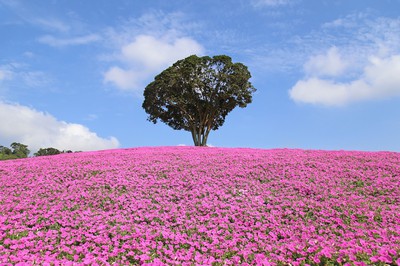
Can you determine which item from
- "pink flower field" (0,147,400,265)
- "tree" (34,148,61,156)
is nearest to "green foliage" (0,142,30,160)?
"tree" (34,148,61,156)

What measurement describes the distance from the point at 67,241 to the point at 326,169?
11.0m

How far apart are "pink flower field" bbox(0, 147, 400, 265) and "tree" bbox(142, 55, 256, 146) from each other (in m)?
30.1

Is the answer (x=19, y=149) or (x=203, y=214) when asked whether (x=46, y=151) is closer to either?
(x=19, y=149)

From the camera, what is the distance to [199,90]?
45688 millimetres

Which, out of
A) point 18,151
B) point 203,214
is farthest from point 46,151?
point 203,214

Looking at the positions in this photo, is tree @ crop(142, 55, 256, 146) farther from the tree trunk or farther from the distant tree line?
the distant tree line

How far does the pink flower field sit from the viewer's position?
24.7 ft

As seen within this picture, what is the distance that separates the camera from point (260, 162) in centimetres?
1638

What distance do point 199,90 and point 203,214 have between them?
36.6 m

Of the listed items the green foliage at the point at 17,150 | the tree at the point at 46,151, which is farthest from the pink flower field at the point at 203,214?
the green foliage at the point at 17,150

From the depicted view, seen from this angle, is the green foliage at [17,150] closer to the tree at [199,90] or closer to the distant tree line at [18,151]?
the distant tree line at [18,151]

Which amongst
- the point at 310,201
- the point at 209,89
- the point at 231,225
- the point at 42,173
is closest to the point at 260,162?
the point at 310,201

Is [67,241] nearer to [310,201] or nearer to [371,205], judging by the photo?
[310,201]

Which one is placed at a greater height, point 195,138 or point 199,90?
point 199,90
